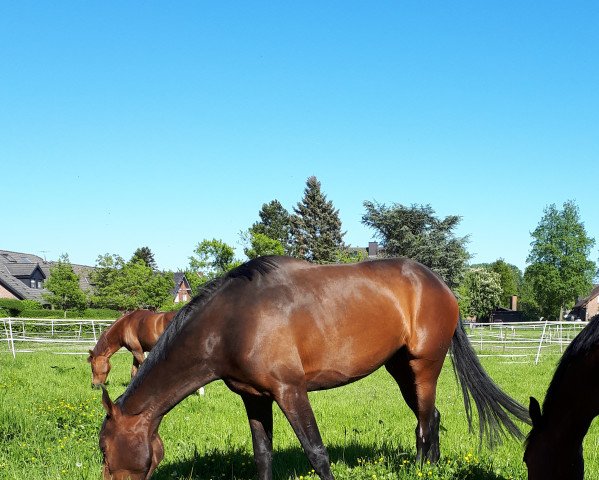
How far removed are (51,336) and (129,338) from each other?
15.6 meters

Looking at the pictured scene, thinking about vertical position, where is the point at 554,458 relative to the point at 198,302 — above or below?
below

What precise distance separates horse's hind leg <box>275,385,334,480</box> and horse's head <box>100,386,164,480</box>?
3.13 ft

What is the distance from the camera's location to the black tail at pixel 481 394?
501cm

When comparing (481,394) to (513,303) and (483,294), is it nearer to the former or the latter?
(483,294)

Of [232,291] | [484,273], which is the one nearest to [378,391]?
[232,291]

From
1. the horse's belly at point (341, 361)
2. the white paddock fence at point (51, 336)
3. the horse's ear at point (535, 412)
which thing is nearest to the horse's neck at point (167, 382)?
the horse's belly at point (341, 361)

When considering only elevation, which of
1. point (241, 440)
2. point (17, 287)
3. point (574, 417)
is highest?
point (17, 287)

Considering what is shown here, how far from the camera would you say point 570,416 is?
8.59 feet

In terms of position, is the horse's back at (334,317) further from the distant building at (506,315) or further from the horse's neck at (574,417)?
the distant building at (506,315)

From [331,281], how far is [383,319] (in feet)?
1.68

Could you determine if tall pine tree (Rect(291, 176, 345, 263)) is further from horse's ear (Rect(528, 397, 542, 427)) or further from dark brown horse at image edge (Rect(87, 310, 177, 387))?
horse's ear (Rect(528, 397, 542, 427))

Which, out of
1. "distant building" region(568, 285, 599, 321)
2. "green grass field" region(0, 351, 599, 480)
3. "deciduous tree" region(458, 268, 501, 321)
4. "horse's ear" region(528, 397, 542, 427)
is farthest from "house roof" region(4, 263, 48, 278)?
"distant building" region(568, 285, 599, 321)

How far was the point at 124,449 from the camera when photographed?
3.83 m

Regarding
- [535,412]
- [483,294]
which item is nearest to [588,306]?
[483,294]
